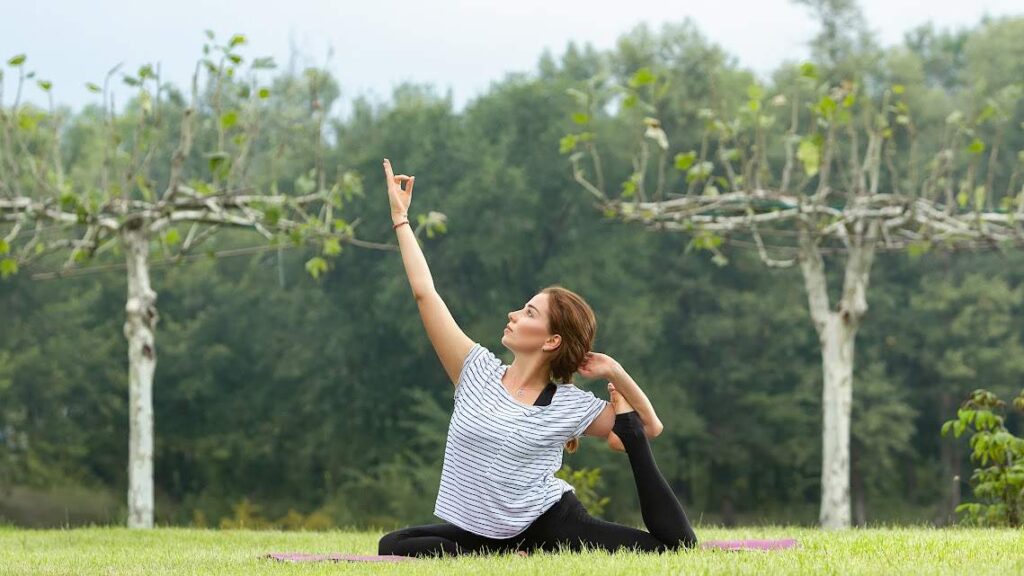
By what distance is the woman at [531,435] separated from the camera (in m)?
5.61

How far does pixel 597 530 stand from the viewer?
5758 mm

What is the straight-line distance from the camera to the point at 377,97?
1503 inches

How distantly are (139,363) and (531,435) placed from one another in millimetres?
7974

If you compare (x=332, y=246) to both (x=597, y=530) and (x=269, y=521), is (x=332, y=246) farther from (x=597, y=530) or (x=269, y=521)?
(x=269, y=521)

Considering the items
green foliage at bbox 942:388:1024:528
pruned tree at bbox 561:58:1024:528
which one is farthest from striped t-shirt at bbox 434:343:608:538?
pruned tree at bbox 561:58:1024:528

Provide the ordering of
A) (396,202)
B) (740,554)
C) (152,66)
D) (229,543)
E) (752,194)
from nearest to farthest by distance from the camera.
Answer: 1. (740,554)
2. (396,202)
3. (229,543)
4. (152,66)
5. (752,194)

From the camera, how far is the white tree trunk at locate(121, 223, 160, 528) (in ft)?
41.7

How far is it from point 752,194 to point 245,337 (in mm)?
22038

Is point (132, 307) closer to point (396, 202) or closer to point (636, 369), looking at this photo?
point (396, 202)

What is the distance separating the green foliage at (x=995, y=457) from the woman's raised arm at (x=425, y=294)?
4185mm

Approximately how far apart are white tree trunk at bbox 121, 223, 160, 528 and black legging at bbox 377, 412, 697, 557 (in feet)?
24.5

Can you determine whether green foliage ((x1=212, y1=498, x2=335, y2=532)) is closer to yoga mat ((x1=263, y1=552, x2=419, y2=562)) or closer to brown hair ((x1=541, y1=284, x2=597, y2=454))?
yoga mat ((x1=263, y1=552, x2=419, y2=562))

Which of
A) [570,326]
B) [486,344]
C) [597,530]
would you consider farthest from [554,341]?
[486,344]

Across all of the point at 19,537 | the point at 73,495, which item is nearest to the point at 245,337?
the point at 73,495
